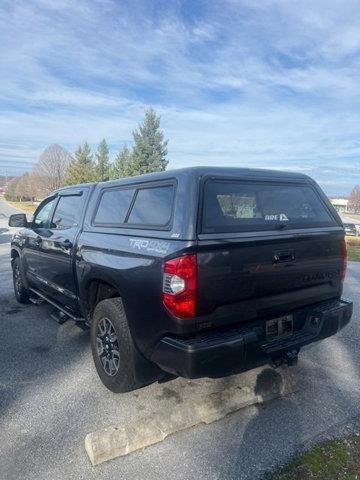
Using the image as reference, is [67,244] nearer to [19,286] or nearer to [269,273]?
[269,273]

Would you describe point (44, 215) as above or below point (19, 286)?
above

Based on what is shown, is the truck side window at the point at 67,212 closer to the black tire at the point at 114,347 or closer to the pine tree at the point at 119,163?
the black tire at the point at 114,347

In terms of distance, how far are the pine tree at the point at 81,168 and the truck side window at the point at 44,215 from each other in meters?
40.7

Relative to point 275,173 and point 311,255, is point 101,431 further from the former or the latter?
point 275,173

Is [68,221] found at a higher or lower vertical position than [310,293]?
higher

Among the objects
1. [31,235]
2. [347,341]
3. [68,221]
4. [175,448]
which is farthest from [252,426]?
[31,235]

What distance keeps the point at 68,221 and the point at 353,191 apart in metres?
119

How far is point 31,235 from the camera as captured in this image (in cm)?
560

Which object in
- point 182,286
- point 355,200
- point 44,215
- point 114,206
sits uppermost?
point 114,206

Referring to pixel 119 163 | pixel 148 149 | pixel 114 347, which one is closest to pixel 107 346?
pixel 114 347

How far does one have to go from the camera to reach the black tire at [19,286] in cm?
625

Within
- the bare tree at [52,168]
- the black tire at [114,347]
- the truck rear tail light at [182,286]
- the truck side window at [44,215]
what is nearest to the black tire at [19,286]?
the truck side window at [44,215]

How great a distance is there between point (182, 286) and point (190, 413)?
113 centimetres

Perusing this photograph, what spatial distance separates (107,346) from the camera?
3529 millimetres
